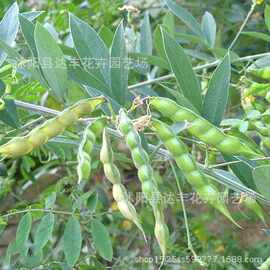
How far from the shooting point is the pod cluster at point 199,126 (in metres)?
0.95

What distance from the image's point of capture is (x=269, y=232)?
1.23m

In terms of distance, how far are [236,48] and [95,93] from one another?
1.32 metres

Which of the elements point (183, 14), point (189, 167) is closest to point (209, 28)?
point (183, 14)

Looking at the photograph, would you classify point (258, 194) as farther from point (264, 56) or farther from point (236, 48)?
point (236, 48)

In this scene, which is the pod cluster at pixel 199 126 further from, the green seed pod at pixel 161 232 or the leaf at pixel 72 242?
the leaf at pixel 72 242

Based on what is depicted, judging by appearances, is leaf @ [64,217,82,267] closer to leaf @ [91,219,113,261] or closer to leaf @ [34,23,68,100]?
leaf @ [91,219,113,261]

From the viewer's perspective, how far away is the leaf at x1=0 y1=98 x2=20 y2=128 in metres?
1.19

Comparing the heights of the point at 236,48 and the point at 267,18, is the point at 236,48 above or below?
below

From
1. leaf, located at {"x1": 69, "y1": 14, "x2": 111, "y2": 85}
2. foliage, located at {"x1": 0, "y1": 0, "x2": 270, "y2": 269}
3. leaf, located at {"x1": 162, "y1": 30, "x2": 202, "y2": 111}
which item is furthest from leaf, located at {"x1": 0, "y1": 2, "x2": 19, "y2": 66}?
leaf, located at {"x1": 162, "y1": 30, "x2": 202, "y2": 111}

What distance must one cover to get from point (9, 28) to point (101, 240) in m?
0.51

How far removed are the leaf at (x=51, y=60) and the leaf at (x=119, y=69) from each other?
0.09 m

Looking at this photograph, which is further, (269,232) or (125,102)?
(269,232)

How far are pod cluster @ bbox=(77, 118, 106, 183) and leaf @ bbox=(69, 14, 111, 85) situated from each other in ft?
0.78

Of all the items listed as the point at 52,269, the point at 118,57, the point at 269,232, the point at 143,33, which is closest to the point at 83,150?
the point at 118,57
